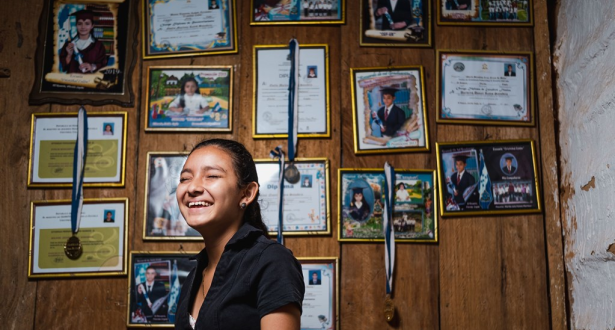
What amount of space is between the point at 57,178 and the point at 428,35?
1625 millimetres

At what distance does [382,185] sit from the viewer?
7.82 feet

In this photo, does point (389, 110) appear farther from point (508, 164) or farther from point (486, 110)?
point (508, 164)

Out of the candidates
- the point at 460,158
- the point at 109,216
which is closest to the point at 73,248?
the point at 109,216

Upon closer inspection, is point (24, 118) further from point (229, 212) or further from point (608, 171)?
point (608, 171)

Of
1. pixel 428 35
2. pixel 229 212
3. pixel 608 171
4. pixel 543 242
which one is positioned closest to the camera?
pixel 229 212

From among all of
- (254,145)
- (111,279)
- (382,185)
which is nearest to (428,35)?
(382,185)

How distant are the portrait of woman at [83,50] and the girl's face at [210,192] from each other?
1.12 meters

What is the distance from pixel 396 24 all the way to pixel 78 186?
4.78ft

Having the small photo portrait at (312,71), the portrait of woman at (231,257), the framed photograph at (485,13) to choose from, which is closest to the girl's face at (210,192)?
the portrait of woman at (231,257)

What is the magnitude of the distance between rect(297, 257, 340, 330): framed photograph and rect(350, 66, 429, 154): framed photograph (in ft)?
1.55

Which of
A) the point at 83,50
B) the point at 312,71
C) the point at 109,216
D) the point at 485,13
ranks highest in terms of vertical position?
the point at 485,13

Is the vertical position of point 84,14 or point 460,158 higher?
point 84,14

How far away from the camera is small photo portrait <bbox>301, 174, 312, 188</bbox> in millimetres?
2381

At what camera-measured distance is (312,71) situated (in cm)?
246
